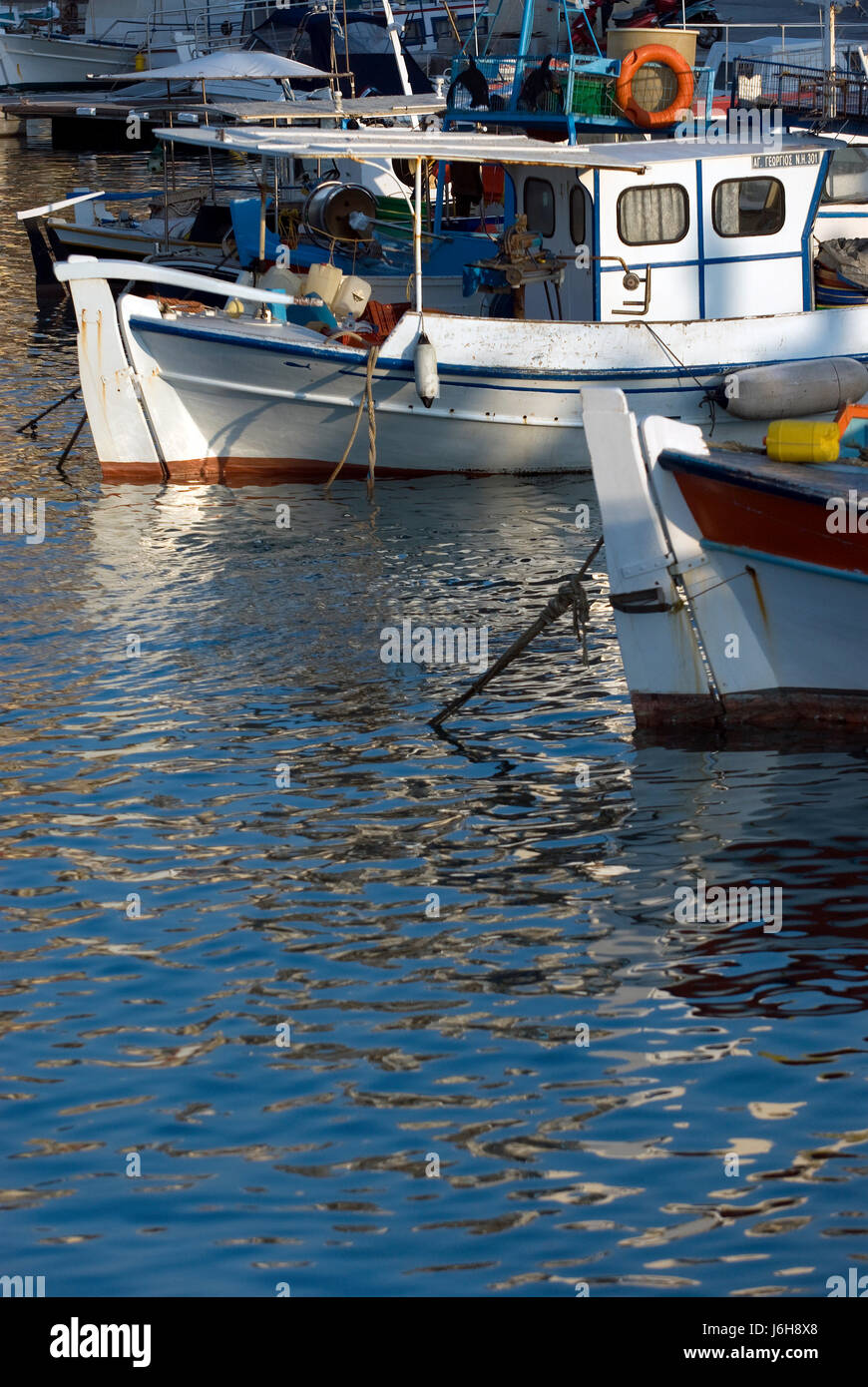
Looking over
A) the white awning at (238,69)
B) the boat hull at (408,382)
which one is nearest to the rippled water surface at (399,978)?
the boat hull at (408,382)

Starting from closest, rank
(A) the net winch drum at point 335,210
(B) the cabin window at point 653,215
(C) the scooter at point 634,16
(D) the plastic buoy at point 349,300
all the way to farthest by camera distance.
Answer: (B) the cabin window at point 653,215
(D) the plastic buoy at point 349,300
(A) the net winch drum at point 335,210
(C) the scooter at point 634,16

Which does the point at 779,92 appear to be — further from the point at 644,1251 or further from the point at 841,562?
the point at 644,1251

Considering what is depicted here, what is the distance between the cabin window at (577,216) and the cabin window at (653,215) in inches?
21.5

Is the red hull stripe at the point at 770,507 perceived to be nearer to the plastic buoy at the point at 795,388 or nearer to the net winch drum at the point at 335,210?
the plastic buoy at the point at 795,388

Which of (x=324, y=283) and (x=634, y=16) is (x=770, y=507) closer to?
(x=324, y=283)

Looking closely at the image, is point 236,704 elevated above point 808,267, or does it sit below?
below

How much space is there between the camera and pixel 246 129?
58.1ft

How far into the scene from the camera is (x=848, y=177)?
1939cm

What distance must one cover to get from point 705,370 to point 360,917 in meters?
10.2

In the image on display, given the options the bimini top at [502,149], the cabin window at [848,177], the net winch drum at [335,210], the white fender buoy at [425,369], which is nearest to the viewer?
the bimini top at [502,149]

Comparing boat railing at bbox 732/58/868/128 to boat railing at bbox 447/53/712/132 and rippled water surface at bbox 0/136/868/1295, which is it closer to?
boat railing at bbox 447/53/712/132

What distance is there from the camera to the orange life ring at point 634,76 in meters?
17.2

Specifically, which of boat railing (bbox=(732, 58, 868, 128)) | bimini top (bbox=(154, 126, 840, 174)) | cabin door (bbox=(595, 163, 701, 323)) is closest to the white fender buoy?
bimini top (bbox=(154, 126, 840, 174))

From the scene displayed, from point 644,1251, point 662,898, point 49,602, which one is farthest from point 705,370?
point 644,1251
